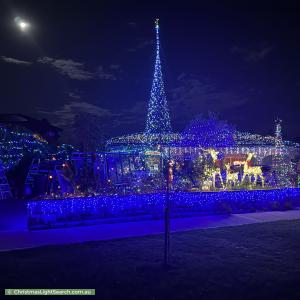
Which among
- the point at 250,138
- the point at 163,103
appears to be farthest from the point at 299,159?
the point at 163,103

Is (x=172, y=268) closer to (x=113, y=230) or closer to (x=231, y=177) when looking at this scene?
(x=113, y=230)

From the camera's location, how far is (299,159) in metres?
21.1

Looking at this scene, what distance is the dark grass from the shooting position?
16.9ft

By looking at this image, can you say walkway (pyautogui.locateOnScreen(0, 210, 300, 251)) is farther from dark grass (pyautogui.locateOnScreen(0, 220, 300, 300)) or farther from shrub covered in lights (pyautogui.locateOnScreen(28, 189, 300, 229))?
dark grass (pyautogui.locateOnScreen(0, 220, 300, 300))

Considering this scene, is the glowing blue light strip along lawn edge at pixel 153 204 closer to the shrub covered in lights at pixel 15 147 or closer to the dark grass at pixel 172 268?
the dark grass at pixel 172 268

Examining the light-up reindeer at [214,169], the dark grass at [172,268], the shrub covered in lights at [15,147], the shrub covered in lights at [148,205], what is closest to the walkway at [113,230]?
the shrub covered in lights at [148,205]

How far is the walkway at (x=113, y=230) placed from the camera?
27.4 ft

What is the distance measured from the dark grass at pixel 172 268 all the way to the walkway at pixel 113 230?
669 mm

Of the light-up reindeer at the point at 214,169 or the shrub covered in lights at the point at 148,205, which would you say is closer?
the shrub covered in lights at the point at 148,205

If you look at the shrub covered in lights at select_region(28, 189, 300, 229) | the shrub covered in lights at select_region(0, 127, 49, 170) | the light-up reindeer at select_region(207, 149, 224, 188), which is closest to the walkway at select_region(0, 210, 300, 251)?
the shrub covered in lights at select_region(28, 189, 300, 229)

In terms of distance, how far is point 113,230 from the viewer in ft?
31.4

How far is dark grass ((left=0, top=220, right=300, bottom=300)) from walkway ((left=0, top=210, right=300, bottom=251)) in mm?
669

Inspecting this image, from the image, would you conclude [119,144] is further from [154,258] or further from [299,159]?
[154,258]

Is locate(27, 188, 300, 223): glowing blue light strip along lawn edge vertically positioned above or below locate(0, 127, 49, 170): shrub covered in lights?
below
